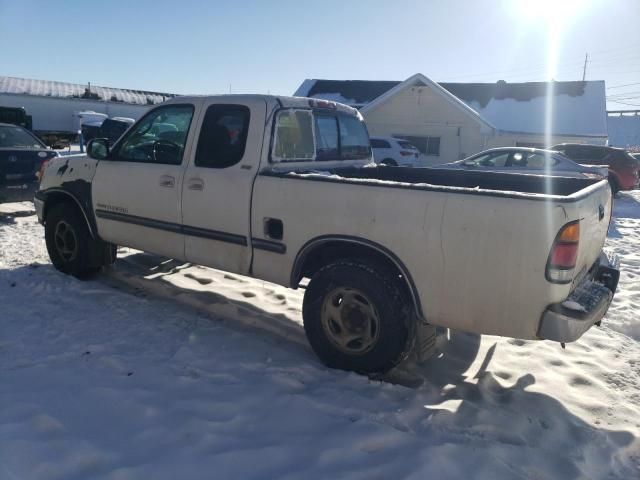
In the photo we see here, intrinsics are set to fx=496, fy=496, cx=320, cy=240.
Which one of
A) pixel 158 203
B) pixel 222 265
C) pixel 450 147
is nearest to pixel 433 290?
pixel 222 265

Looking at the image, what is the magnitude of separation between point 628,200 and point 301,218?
16.1m

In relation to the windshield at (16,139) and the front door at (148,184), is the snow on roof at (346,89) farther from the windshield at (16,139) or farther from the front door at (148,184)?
the front door at (148,184)

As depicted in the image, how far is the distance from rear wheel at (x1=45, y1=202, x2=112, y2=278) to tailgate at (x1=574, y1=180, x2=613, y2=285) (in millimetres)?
4660

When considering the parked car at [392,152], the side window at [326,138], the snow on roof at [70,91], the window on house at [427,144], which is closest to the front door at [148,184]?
the side window at [326,138]

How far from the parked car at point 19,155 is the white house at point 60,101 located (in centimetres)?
3078

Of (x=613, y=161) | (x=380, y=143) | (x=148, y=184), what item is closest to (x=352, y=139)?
(x=148, y=184)

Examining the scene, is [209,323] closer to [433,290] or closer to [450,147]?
[433,290]

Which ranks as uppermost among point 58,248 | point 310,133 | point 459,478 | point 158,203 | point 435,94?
point 435,94

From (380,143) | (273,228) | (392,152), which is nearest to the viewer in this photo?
(273,228)

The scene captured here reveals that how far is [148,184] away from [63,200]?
1524 mm

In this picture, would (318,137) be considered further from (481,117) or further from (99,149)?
(481,117)

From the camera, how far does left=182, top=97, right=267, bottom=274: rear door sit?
13.4ft

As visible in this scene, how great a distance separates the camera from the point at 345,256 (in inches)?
147

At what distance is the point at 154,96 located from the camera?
47.2 m
